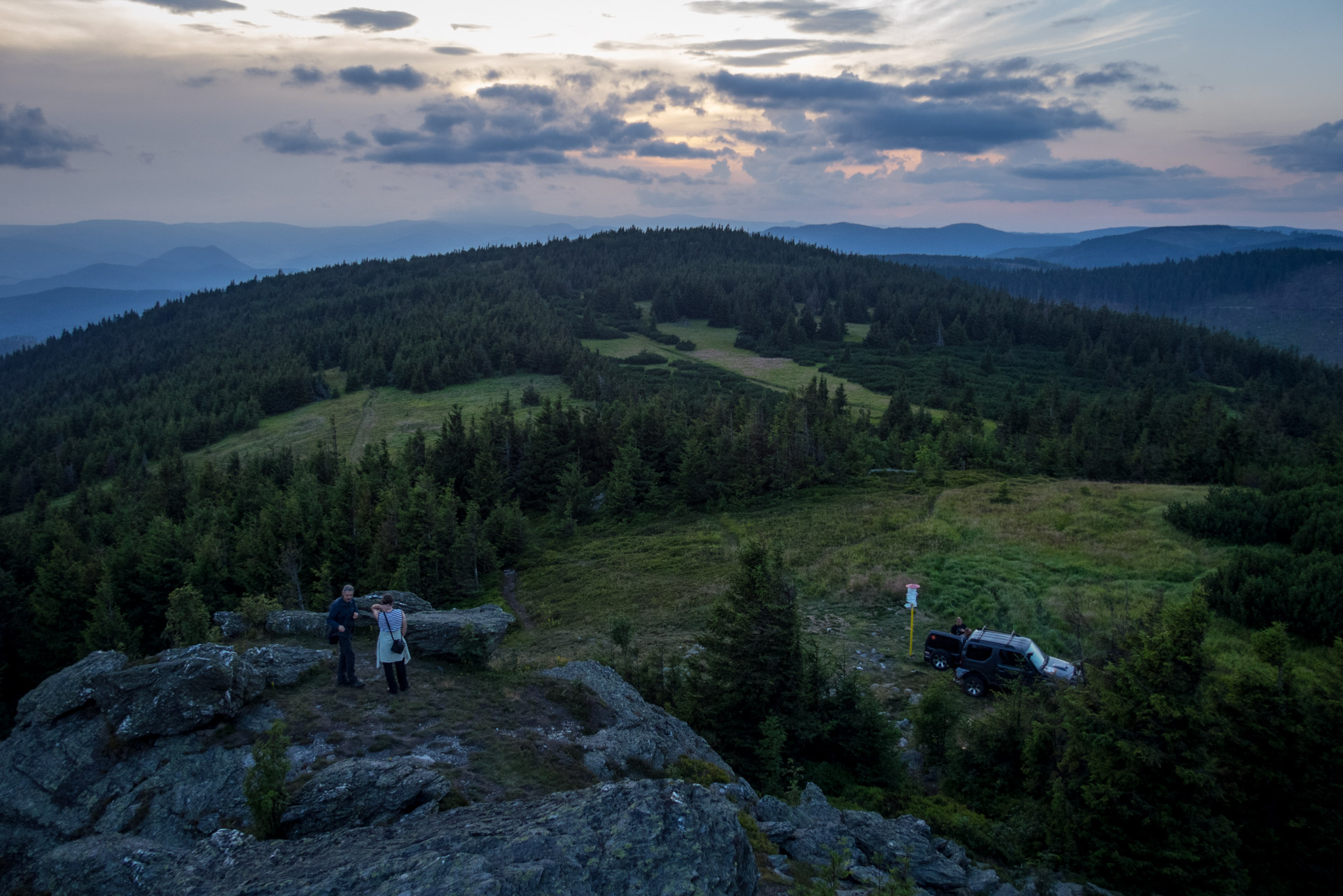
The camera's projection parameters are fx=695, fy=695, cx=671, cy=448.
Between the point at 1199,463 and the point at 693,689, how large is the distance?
151 feet

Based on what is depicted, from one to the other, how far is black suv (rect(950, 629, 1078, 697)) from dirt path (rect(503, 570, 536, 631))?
1770 centimetres

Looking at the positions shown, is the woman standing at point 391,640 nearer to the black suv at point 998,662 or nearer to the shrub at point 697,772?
the shrub at point 697,772

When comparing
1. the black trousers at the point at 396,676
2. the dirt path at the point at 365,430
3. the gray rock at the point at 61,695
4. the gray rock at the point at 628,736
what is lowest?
the dirt path at the point at 365,430

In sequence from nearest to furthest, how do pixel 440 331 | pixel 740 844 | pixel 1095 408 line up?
pixel 740 844 → pixel 1095 408 → pixel 440 331

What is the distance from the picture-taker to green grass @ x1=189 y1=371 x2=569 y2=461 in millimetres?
84500

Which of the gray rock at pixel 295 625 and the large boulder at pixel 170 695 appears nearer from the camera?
the large boulder at pixel 170 695

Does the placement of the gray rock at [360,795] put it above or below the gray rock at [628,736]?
above

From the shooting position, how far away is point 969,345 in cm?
14862

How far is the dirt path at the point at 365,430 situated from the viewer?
3099 inches

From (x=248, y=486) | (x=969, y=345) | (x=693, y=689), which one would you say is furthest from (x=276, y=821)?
(x=969, y=345)

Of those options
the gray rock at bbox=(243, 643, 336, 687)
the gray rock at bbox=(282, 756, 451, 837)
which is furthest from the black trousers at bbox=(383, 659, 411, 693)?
the gray rock at bbox=(282, 756, 451, 837)

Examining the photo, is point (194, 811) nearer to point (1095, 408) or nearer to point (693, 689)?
point (693, 689)

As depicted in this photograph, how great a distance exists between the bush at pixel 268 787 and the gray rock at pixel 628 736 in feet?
15.1

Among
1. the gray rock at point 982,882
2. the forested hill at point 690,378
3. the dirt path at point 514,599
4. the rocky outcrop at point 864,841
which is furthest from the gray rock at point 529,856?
the forested hill at point 690,378
